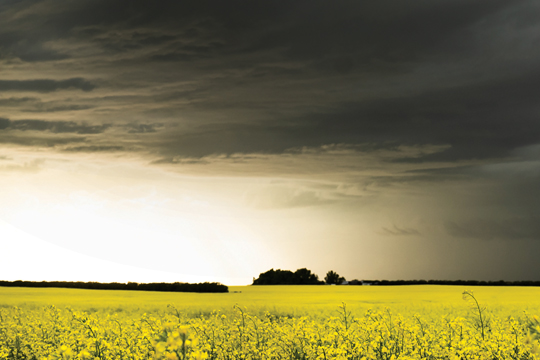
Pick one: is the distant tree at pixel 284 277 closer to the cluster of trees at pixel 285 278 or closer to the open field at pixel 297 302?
the cluster of trees at pixel 285 278

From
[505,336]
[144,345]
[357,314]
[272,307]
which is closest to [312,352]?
[144,345]

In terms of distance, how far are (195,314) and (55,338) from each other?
41.6 feet

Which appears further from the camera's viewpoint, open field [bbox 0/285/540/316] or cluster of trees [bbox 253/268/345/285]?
cluster of trees [bbox 253/268/345/285]

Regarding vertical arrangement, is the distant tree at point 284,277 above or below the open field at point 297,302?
above

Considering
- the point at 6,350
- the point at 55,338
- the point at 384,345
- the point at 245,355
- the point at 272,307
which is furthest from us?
the point at 272,307

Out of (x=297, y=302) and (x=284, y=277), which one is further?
(x=284, y=277)

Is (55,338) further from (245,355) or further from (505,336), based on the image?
(505,336)

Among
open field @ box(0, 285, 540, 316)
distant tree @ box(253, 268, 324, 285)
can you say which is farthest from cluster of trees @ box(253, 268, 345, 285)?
open field @ box(0, 285, 540, 316)

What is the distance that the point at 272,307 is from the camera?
28797 mm

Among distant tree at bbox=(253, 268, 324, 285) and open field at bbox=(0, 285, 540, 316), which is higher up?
distant tree at bbox=(253, 268, 324, 285)

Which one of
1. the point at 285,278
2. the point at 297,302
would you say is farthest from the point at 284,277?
the point at 297,302

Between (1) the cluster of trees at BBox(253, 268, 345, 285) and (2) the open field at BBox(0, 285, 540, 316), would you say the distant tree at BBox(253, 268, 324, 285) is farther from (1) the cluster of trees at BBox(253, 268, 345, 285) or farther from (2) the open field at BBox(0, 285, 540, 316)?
(2) the open field at BBox(0, 285, 540, 316)

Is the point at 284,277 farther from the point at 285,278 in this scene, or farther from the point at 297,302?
the point at 297,302

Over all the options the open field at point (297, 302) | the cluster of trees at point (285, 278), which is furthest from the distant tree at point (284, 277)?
the open field at point (297, 302)
